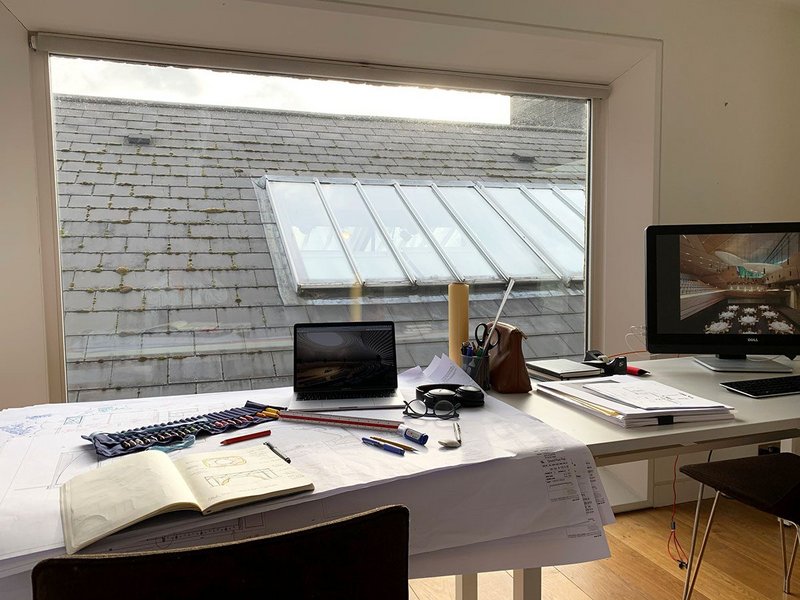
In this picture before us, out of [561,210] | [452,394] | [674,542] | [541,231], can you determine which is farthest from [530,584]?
[561,210]

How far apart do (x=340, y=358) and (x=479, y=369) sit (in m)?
0.42

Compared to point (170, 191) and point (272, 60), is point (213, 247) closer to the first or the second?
point (170, 191)

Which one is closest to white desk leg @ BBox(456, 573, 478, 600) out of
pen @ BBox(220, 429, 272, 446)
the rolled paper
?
the rolled paper

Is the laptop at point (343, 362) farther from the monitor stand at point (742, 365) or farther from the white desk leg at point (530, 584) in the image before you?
the monitor stand at point (742, 365)

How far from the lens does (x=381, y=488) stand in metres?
1.13

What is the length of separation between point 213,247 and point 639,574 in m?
2.07

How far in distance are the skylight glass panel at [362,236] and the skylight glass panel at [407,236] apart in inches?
2.0

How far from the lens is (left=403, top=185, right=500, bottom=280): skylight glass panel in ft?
8.93

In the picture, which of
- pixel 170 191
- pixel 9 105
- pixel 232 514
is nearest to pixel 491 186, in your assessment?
pixel 170 191

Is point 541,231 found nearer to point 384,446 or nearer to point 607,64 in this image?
point 607,64

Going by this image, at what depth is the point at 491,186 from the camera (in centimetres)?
286

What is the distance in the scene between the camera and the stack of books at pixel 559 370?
1.98 metres

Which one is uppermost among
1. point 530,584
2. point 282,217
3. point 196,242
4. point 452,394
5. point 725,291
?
point 282,217

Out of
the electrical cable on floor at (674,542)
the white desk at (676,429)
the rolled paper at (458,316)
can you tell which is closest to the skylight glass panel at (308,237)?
the rolled paper at (458,316)
